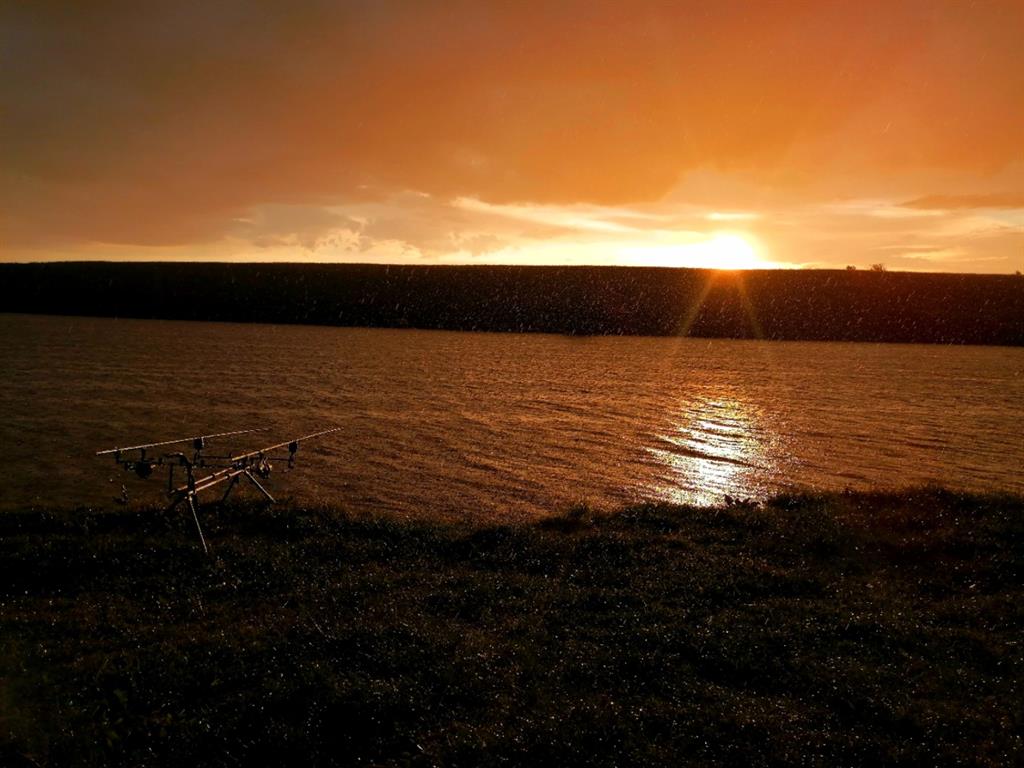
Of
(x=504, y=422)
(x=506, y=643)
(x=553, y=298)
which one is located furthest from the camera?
(x=553, y=298)

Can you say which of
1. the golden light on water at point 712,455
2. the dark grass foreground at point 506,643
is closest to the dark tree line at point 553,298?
the golden light on water at point 712,455

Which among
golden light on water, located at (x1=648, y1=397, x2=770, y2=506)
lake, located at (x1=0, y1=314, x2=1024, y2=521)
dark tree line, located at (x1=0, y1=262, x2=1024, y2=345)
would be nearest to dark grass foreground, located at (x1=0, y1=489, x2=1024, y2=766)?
lake, located at (x1=0, y1=314, x2=1024, y2=521)

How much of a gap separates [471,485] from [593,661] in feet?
47.3

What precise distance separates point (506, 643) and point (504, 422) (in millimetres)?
26340

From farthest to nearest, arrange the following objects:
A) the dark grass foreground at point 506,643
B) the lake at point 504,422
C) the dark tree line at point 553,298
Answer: the dark tree line at point 553,298, the lake at point 504,422, the dark grass foreground at point 506,643

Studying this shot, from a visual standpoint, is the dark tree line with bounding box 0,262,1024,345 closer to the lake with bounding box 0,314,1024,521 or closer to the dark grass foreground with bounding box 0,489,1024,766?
the lake with bounding box 0,314,1024,521

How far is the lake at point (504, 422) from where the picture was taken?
24.7 metres

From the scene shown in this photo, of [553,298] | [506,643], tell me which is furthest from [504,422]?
[553,298]

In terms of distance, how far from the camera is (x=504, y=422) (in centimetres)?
3744

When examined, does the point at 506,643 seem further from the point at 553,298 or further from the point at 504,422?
the point at 553,298

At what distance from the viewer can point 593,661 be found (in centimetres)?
1070

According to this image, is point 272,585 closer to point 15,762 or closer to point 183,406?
point 15,762

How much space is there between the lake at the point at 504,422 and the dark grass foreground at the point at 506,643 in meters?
6.06

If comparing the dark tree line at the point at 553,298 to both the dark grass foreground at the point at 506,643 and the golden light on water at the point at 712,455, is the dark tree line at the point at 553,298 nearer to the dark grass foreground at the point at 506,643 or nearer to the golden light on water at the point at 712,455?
the golden light on water at the point at 712,455
